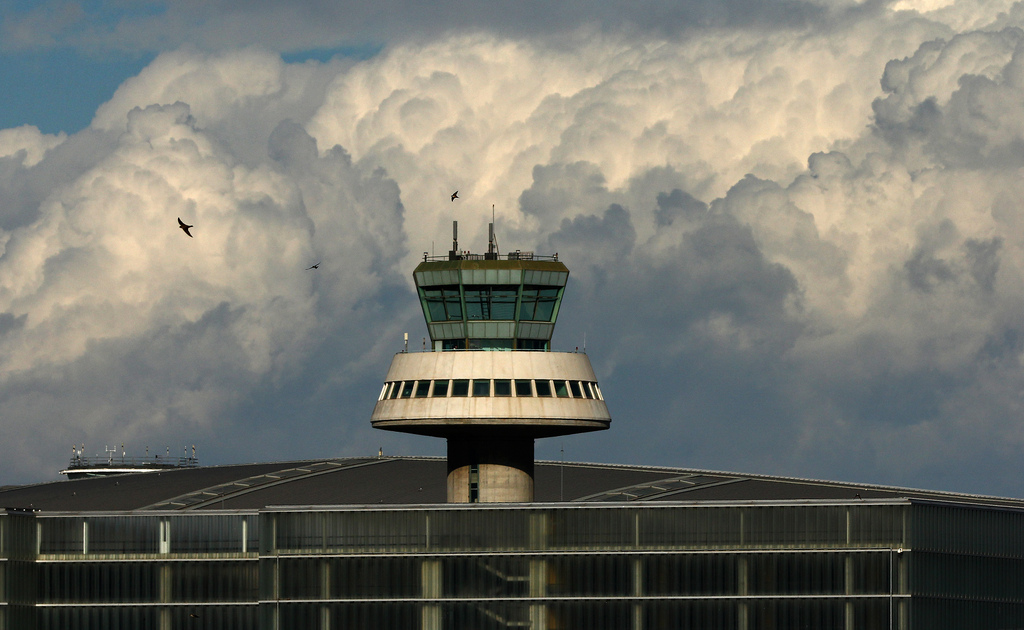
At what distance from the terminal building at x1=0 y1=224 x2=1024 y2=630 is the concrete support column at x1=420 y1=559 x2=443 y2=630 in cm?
Result: 12

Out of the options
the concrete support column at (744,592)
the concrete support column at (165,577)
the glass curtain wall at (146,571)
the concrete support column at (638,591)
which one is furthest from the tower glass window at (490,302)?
the concrete support column at (165,577)

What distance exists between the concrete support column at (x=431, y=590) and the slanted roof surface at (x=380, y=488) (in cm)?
1699

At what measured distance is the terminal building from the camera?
115438 millimetres

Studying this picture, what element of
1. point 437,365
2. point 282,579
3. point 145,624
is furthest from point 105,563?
point 437,365

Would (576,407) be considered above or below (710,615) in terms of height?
above

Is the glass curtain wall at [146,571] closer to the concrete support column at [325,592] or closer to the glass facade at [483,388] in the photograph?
the concrete support column at [325,592]

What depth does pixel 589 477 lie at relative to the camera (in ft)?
477

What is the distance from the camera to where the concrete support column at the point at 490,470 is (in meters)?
120

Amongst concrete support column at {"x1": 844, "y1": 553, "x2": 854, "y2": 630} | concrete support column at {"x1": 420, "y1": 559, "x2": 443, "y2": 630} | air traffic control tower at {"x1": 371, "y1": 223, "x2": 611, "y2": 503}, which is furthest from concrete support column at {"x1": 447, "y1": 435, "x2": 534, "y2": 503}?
concrete support column at {"x1": 844, "y1": 553, "x2": 854, "y2": 630}

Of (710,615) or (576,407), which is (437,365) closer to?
(576,407)

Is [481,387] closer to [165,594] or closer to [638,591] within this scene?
[638,591]

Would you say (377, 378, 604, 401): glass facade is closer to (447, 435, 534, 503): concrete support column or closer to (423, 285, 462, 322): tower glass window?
(447, 435, 534, 503): concrete support column

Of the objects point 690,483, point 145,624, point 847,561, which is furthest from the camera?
point 690,483

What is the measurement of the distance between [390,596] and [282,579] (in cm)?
640
